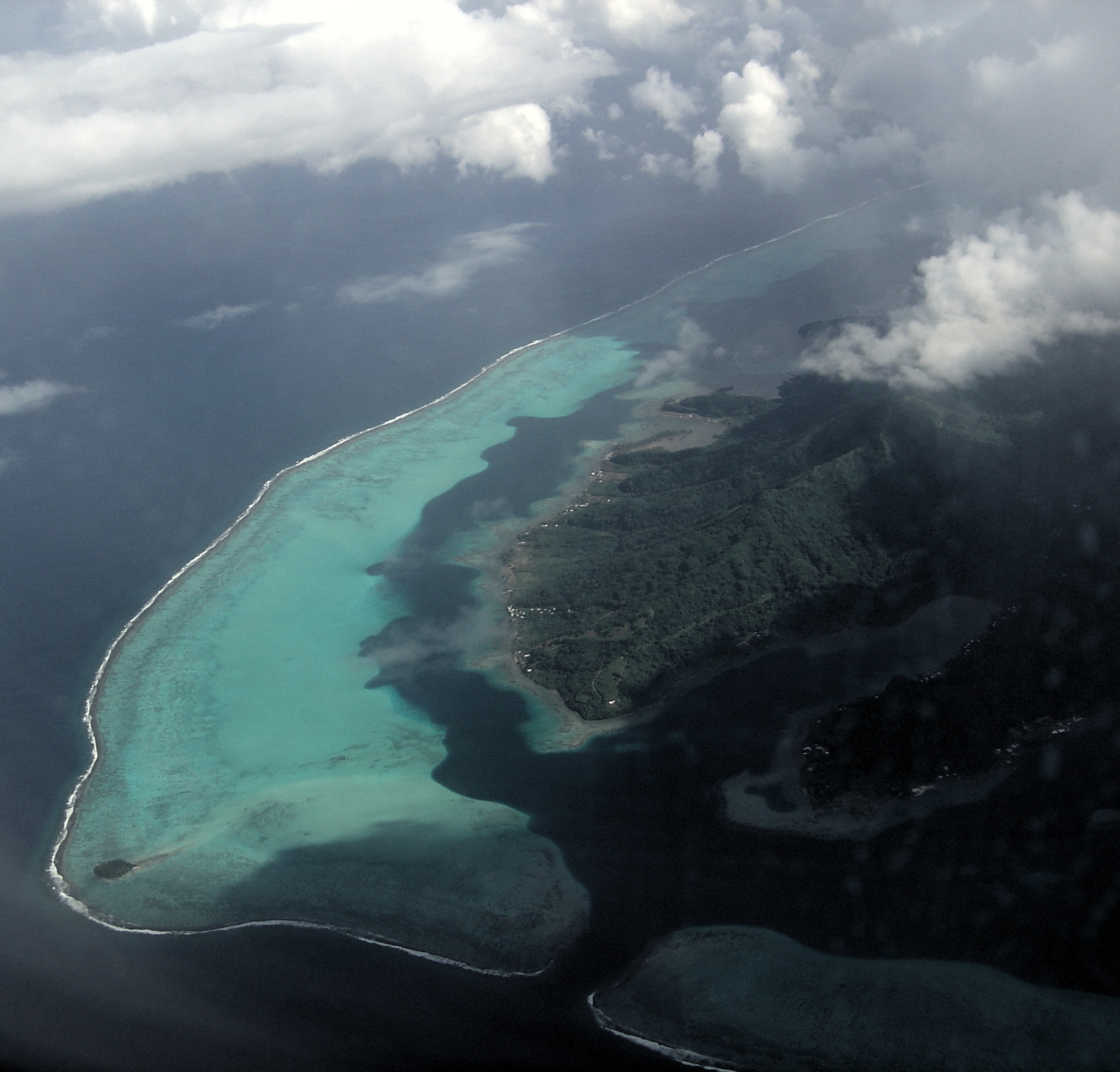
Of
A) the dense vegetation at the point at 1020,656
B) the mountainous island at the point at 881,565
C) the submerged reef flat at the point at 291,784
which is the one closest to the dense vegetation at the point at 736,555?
the mountainous island at the point at 881,565

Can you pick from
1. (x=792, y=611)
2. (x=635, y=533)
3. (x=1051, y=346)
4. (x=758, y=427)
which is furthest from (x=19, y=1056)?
(x=1051, y=346)

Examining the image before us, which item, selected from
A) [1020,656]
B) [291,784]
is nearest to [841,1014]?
[1020,656]

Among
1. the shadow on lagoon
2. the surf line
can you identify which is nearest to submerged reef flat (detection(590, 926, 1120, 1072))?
the surf line

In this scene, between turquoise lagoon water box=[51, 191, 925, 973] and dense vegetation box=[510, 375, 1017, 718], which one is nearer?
turquoise lagoon water box=[51, 191, 925, 973]

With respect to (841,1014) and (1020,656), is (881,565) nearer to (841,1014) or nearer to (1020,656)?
(1020,656)

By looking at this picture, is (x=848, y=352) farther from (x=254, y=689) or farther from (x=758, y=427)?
(x=254, y=689)

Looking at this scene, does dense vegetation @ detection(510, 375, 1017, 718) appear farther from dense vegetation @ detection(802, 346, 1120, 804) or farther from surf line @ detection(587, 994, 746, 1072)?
surf line @ detection(587, 994, 746, 1072)
